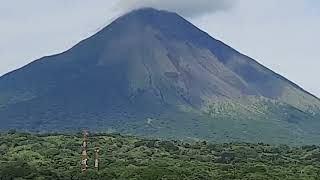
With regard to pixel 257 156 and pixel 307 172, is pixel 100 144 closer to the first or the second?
pixel 257 156

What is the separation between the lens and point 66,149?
12638 centimetres

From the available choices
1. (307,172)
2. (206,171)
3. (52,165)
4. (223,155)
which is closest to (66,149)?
(52,165)

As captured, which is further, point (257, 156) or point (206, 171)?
point (257, 156)

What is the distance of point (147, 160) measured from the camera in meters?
116

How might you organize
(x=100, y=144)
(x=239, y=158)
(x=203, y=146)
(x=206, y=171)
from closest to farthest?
(x=206, y=171), (x=239, y=158), (x=100, y=144), (x=203, y=146)

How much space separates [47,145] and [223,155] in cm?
3259

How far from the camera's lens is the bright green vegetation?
92.8 meters

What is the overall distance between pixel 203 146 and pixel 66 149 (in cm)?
3520

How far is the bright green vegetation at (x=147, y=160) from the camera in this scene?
92750 millimetres

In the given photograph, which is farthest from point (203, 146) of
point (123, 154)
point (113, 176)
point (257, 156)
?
point (113, 176)

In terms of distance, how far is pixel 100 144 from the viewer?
13625cm

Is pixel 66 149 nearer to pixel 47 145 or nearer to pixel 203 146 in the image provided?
pixel 47 145

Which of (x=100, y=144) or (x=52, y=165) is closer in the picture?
(x=52, y=165)

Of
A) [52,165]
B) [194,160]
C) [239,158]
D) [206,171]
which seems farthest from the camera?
[239,158]
